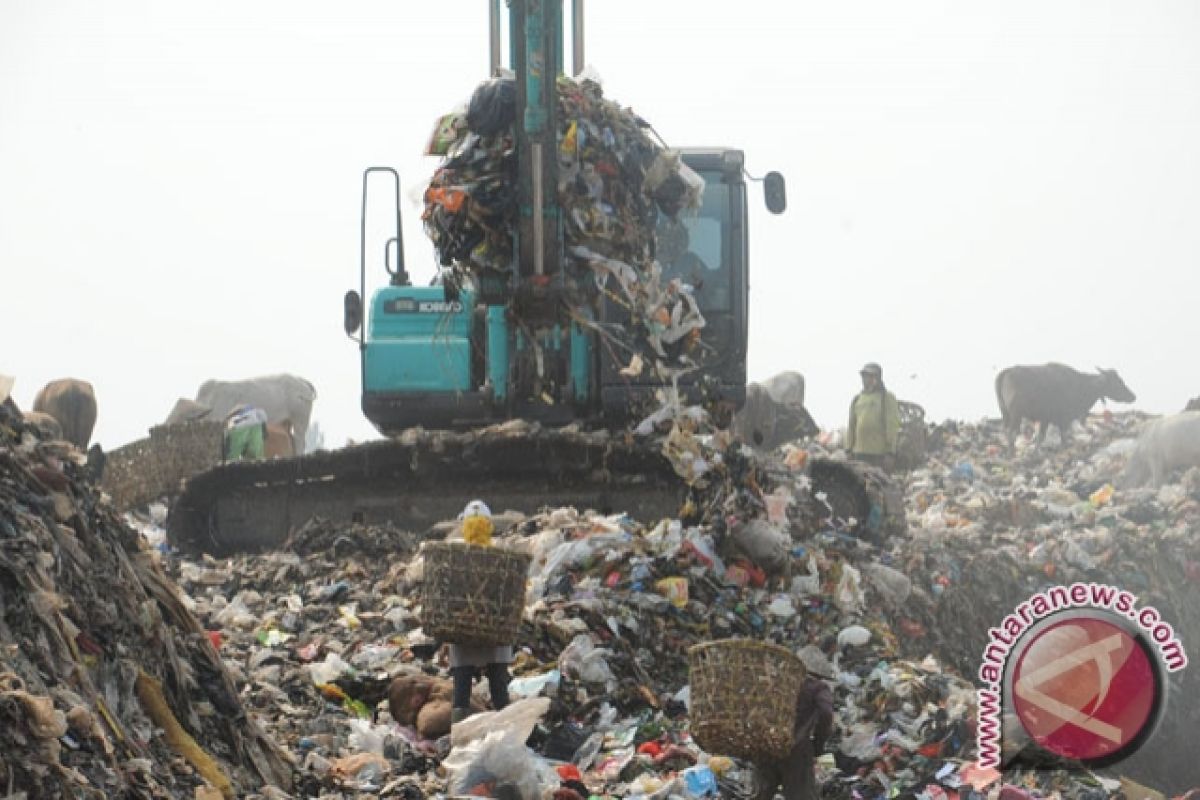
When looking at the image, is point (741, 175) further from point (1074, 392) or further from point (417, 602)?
point (1074, 392)

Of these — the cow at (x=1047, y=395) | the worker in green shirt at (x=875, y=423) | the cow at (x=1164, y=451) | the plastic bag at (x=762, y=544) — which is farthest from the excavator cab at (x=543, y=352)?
the cow at (x=1047, y=395)

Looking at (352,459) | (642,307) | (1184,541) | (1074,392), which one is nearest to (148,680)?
(642,307)

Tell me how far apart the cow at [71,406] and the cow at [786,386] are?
35.8 feet

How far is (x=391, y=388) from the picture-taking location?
12070 mm

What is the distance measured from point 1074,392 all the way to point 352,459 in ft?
47.9

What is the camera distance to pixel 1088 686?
654 centimetres

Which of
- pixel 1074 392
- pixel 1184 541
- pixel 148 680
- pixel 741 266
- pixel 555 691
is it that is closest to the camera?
pixel 148 680

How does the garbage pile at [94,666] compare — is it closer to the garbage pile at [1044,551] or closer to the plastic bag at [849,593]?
the plastic bag at [849,593]

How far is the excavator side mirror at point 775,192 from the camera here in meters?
11.2

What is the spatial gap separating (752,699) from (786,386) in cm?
2003

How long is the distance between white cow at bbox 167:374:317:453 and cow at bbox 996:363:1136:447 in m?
8.78

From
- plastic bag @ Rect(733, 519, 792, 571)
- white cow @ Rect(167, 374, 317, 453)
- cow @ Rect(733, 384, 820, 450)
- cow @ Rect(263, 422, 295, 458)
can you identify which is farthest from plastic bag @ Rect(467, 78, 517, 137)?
white cow @ Rect(167, 374, 317, 453)
